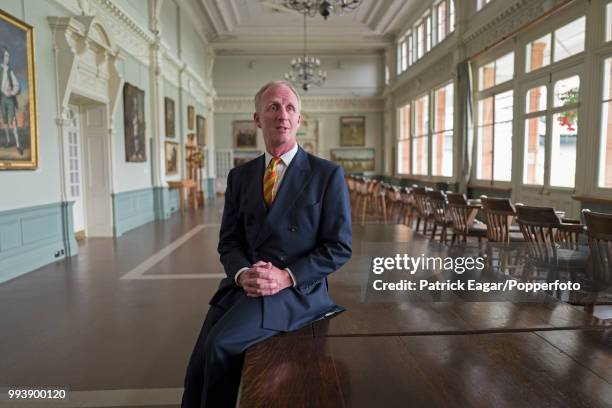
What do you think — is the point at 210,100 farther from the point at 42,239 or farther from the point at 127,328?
the point at 127,328

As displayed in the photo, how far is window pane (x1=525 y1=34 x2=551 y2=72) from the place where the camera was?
7018mm

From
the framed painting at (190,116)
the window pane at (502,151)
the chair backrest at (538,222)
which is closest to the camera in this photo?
the chair backrest at (538,222)

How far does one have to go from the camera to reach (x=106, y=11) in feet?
23.9

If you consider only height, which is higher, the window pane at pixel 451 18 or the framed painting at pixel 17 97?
the window pane at pixel 451 18

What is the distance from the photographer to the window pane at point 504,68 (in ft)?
27.2

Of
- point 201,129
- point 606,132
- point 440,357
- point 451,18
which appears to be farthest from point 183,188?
point 440,357

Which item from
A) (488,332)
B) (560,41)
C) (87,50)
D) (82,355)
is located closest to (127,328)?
(82,355)

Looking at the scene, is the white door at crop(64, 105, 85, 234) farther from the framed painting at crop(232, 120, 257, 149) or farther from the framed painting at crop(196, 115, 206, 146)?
the framed painting at crop(232, 120, 257, 149)

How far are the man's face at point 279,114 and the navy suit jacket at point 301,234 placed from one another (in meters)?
0.11

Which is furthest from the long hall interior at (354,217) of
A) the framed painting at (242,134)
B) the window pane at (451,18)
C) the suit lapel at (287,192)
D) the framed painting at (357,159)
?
the framed painting at (357,159)

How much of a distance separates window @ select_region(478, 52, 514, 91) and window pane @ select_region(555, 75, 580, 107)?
1.70m

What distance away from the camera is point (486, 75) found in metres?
9.48

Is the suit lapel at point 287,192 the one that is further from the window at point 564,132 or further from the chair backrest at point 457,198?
the window at point 564,132

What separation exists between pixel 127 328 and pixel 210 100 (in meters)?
Answer: 15.6
